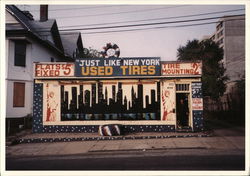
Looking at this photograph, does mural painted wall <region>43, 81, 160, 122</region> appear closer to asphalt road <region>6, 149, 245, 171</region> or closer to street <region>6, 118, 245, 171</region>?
street <region>6, 118, 245, 171</region>

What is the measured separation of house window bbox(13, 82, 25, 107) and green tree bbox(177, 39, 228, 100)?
18456 millimetres

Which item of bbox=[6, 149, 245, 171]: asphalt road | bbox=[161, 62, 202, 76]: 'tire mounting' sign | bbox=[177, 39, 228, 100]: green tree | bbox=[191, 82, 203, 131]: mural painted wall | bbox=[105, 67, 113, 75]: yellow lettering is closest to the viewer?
bbox=[6, 149, 245, 171]: asphalt road

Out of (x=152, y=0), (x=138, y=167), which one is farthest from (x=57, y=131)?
(x=152, y=0)

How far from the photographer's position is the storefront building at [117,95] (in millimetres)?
12805

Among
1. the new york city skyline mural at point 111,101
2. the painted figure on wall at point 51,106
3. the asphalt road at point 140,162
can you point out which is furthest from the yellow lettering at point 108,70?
the asphalt road at point 140,162

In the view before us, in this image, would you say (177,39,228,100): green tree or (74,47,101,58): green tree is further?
(74,47,101,58): green tree

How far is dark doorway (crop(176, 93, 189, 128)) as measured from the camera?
1315 centimetres

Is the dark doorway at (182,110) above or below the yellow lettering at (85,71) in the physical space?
below

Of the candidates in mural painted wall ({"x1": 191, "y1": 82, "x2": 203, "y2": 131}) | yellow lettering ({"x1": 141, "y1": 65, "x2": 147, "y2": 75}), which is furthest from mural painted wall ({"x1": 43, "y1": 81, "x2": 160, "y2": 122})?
mural painted wall ({"x1": 191, "y1": 82, "x2": 203, "y2": 131})

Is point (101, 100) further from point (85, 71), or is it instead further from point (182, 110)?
point (182, 110)

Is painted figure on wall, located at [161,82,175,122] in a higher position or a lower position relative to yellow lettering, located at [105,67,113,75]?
lower

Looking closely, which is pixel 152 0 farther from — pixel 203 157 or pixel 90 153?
pixel 90 153

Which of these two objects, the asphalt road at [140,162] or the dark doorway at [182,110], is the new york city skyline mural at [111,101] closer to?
the dark doorway at [182,110]

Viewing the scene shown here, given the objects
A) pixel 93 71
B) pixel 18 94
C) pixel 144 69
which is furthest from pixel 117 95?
pixel 18 94
